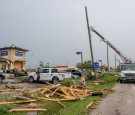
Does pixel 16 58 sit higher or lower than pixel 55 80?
higher

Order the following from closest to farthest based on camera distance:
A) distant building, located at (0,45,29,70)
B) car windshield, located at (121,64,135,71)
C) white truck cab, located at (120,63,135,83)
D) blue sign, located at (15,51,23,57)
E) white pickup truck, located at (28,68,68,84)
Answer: white pickup truck, located at (28,68,68,84) < white truck cab, located at (120,63,135,83) < car windshield, located at (121,64,135,71) < distant building, located at (0,45,29,70) < blue sign, located at (15,51,23,57)

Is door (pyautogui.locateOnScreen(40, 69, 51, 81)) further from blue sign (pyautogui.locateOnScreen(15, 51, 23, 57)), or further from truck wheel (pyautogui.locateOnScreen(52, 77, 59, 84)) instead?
blue sign (pyautogui.locateOnScreen(15, 51, 23, 57))

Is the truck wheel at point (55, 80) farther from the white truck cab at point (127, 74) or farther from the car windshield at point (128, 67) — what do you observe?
the car windshield at point (128, 67)

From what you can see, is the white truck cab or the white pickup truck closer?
the white pickup truck

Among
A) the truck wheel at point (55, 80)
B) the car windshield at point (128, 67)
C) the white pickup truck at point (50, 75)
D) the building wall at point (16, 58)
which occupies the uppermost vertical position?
the building wall at point (16, 58)

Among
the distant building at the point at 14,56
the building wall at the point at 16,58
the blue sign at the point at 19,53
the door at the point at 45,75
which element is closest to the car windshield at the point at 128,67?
the door at the point at 45,75

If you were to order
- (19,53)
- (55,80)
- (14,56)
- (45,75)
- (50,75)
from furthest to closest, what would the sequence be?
(19,53)
(14,56)
(45,75)
(50,75)
(55,80)

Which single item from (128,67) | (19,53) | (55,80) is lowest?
(55,80)

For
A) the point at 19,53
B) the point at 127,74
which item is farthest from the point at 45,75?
the point at 19,53

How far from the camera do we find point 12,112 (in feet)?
39.5

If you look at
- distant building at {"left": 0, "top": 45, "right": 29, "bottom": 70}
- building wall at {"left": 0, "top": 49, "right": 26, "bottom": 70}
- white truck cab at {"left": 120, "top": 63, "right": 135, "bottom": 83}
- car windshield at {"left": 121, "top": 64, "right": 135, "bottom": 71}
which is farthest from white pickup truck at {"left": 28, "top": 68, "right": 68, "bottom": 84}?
building wall at {"left": 0, "top": 49, "right": 26, "bottom": 70}

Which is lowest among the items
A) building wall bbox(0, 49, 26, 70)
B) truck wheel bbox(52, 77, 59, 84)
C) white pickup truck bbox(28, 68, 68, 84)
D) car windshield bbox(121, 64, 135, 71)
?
truck wheel bbox(52, 77, 59, 84)

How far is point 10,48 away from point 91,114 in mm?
56938

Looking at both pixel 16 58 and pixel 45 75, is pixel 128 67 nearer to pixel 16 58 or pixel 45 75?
Result: pixel 45 75
